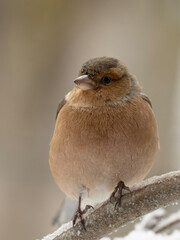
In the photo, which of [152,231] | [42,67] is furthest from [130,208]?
[42,67]

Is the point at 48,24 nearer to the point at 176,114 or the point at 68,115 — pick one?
the point at 176,114

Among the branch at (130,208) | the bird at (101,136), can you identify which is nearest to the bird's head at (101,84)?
the bird at (101,136)

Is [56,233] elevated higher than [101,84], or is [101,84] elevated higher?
[101,84]

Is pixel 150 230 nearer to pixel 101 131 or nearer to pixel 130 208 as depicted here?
pixel 130 208

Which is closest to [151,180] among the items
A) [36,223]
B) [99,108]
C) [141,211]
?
[141,211]

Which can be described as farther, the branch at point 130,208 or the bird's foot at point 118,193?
the bird's foot at point 118,193

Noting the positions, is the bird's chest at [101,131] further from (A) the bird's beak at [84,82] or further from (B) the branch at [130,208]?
(B) the branch at [130,208]

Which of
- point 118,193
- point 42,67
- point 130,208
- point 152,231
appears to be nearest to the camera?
point 130,208
